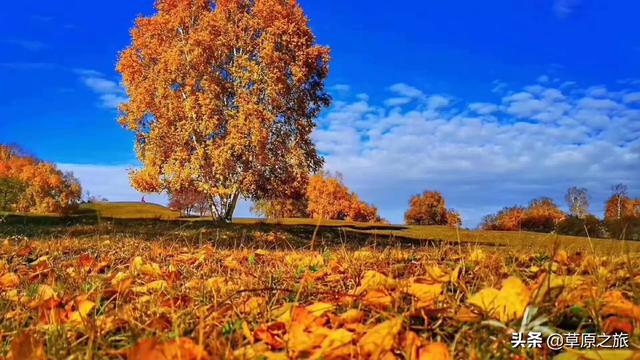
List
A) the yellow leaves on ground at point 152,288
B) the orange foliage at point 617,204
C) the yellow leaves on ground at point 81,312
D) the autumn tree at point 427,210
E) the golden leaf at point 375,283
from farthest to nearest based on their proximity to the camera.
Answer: the autumn tree at point 427,210
the orange foliage at point 617,204
the yellow leaves on ground at point 152,288
the golden leaf at point 375,283
the yellow leaves on ground at point 81,312

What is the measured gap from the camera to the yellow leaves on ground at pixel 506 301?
71.9 inches

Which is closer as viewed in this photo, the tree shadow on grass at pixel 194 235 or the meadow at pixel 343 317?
the meadow at pixel 343 317

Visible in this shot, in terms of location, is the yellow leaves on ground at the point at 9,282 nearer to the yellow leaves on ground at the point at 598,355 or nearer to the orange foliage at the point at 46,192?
the yellow leaves on ground at the point at 598,355

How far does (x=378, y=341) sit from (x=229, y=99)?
21.5m

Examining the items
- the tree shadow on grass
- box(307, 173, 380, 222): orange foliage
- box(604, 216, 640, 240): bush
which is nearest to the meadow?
the tree shadow on grass

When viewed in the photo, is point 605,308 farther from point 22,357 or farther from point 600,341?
point 22,357

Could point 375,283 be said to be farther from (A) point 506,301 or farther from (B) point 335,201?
(B) point 335,201

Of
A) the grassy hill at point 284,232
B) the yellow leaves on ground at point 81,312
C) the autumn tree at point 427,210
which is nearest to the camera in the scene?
the yellow leaves on ground at point 81,312

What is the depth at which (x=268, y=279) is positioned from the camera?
3268 mm

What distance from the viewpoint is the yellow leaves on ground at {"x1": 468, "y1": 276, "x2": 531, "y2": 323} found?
183 centimetres

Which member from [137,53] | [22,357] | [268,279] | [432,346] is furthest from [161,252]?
[137,53]

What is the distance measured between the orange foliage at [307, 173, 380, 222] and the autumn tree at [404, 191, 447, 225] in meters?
5.20

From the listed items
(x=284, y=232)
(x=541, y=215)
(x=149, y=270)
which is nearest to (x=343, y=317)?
(x=149, y=270)

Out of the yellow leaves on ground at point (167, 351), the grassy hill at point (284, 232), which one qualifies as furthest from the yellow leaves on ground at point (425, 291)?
the yellow leaves on ground at point (167, 351)
